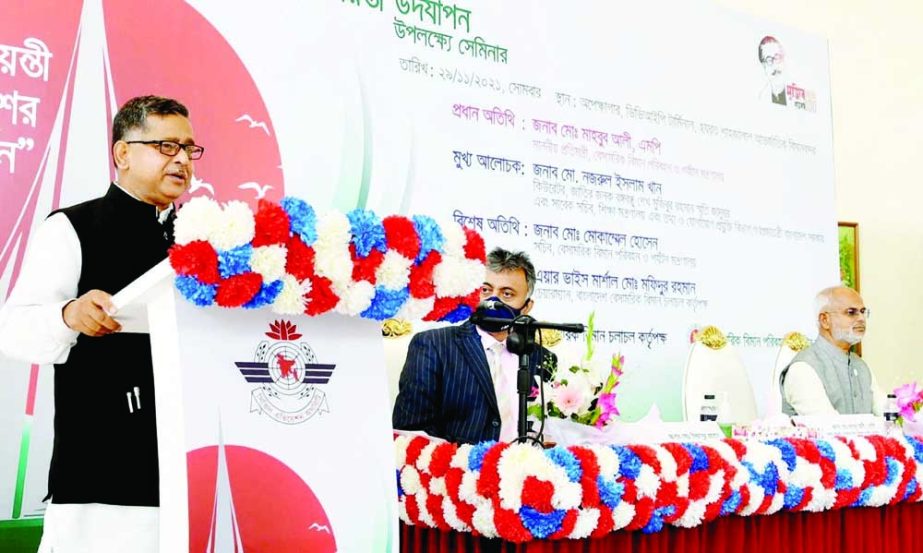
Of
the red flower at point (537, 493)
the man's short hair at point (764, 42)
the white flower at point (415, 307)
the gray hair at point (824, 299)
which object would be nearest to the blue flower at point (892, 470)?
the red flower at point (537, 493)

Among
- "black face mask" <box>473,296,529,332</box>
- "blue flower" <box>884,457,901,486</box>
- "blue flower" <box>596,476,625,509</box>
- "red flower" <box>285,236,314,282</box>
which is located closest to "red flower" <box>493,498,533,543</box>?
"blue flower" <box>596,476,625,509</box>

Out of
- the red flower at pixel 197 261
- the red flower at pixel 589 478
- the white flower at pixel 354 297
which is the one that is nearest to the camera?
the red flower at pixel 197 261

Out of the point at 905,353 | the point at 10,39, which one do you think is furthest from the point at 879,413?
the point at 10,39

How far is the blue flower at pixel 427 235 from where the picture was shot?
1.93 m

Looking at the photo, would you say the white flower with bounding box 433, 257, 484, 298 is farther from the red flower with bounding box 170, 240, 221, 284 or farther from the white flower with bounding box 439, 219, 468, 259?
the red flower with bounding box 170, 240, 221, 284

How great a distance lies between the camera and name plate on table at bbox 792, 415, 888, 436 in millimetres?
3422

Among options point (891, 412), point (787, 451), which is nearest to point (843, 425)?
point (891, 412)

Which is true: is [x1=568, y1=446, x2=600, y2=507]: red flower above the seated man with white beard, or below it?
below

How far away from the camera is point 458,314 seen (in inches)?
81.2

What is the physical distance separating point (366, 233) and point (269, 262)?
221mm

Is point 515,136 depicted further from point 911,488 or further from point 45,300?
point 45,300

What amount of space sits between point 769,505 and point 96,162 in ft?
7.87

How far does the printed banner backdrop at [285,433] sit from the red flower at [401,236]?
0.18 m

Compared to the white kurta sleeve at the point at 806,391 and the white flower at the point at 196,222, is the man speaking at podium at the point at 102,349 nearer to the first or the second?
the white flower at the point at 196,222
